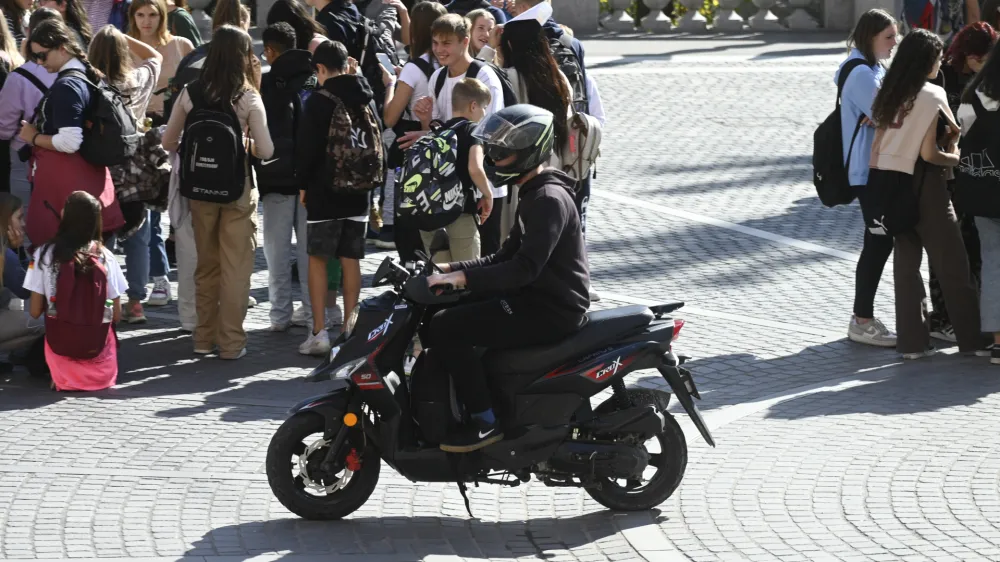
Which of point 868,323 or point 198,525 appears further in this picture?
point 868,323

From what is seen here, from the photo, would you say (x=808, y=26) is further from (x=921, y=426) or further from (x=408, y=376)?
(x=408, y=376)

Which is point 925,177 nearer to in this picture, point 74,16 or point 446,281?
point 446,281

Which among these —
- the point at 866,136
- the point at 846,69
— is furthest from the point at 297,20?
the point at 866,136

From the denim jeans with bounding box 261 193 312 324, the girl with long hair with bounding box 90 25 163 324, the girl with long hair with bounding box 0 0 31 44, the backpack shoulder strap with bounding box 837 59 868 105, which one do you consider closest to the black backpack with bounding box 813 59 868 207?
the backpack shoulder strap with bounding box 837 59 868 105

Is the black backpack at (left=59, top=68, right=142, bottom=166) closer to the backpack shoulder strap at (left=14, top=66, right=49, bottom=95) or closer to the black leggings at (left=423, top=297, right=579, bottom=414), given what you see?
the backpack shoulder strap at (left=14, top=66, right=49, bottom=95)

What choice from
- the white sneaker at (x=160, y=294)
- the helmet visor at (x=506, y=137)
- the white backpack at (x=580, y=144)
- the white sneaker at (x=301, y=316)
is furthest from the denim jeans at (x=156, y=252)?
the helmet visor at (x=506, y=137)

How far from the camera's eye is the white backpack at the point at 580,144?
9.98 m

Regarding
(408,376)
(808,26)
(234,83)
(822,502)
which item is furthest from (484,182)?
(808,26)

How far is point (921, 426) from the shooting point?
7.92 meters

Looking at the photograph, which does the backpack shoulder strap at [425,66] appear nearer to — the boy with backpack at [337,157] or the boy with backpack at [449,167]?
the boy with backpack at [337,157]

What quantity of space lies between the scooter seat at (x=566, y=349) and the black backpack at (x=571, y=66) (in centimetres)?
392

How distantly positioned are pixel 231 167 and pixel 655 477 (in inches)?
138

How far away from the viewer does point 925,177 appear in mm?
9273

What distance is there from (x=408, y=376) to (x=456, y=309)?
1.41 feet
